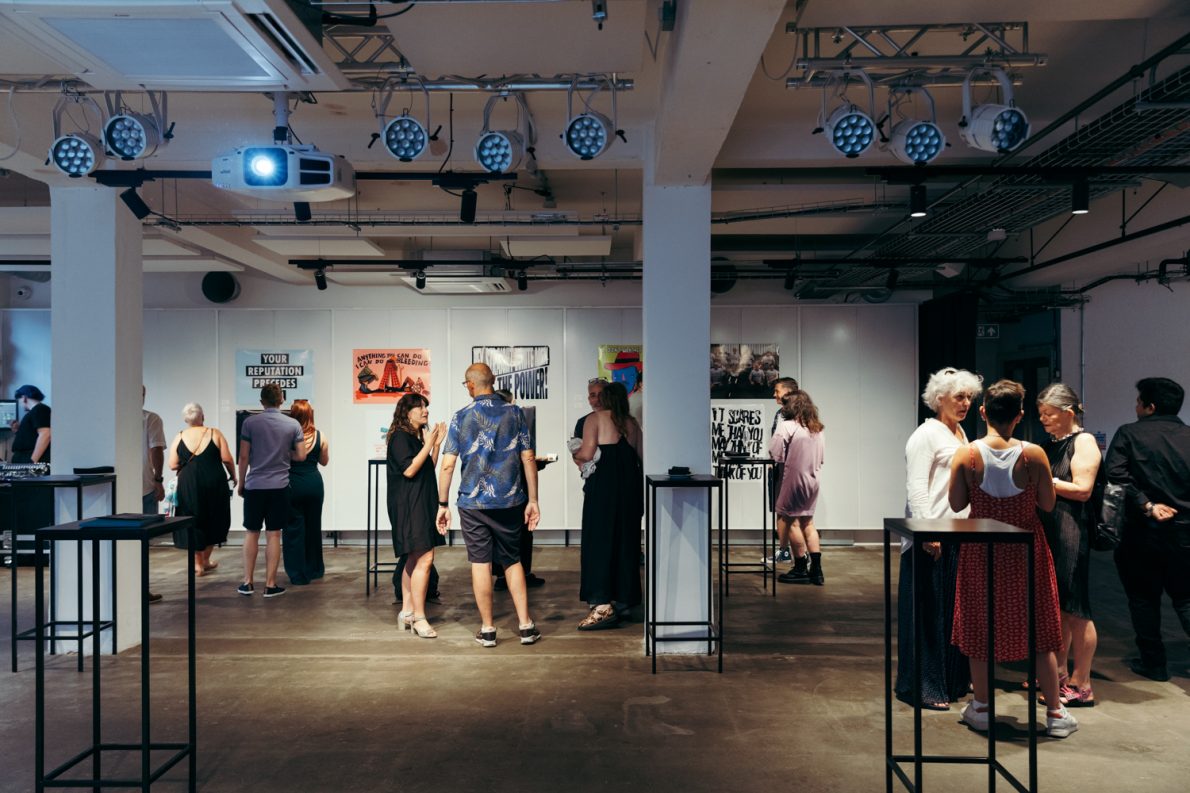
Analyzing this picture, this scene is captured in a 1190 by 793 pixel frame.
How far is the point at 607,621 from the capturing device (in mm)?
5223

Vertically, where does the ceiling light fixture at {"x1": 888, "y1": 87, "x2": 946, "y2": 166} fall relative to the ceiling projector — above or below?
above

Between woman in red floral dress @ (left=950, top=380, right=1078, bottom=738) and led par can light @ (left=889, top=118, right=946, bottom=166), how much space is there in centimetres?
134

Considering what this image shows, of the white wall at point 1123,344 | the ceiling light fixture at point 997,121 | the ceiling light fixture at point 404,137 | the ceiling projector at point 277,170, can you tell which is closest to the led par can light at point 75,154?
the ceiling projector at point 277,170

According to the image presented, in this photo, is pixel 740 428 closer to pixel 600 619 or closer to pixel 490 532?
pixel 600 619

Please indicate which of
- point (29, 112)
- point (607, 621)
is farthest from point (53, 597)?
point (607, 621)

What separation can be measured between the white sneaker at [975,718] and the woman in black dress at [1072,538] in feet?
1.81

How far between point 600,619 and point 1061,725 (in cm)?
263

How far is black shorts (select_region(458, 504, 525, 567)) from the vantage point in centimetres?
472

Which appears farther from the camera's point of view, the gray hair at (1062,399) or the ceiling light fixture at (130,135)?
the ceiling light fixture at (130,135)

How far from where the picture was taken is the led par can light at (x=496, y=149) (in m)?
4.19

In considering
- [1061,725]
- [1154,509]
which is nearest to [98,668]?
[1061,725]

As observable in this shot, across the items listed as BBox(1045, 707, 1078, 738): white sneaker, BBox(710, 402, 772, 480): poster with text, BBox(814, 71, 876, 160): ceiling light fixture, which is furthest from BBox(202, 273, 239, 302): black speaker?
BBox(1045, 707, 1078, 738): white sneaker

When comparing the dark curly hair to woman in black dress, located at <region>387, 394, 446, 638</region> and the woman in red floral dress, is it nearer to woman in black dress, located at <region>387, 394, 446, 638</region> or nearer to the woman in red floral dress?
woman in black dress, located at <region>387, 394, 446, 638</region>

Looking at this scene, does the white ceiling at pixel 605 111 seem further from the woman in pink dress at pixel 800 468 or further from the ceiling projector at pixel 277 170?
the woman in pink dress at pixel 800 468
